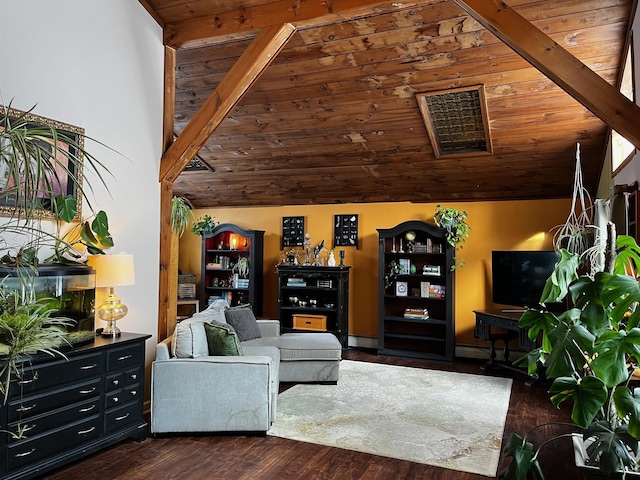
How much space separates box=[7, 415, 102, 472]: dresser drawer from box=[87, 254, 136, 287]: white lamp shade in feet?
3.06

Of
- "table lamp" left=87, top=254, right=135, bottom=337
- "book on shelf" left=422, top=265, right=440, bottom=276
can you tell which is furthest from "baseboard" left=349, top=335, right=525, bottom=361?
"table lamp" left=87, top=254, right=135, bottom=337

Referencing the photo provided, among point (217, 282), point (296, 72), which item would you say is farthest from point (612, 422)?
point (217, 282)

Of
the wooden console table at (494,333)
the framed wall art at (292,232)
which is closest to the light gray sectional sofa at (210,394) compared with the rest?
the wooden console table at (494,333)

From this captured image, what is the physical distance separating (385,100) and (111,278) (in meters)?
3.28

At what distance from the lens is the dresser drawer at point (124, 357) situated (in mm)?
3322

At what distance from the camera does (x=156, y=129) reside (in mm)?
4336

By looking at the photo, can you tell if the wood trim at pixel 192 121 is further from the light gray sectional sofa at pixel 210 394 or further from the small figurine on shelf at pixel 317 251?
the small figurine on shelf at pixel 317 251

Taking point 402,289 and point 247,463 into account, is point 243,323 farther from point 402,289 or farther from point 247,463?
point 402,289

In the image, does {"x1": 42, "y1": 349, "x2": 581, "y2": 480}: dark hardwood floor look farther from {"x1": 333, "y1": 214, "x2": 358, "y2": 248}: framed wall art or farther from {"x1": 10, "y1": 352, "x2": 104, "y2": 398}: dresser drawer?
{"x1": 333, "y1": 214, "x2": 358, "y2": 248}: framed wall art

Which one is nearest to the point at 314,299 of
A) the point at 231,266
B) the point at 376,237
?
the point at 376,237

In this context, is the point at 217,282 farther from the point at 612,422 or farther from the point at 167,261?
the point at 612,422

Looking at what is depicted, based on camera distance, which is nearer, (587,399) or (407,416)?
(587,399)

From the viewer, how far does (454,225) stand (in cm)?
617

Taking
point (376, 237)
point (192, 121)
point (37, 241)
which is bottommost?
point (37, 241)
